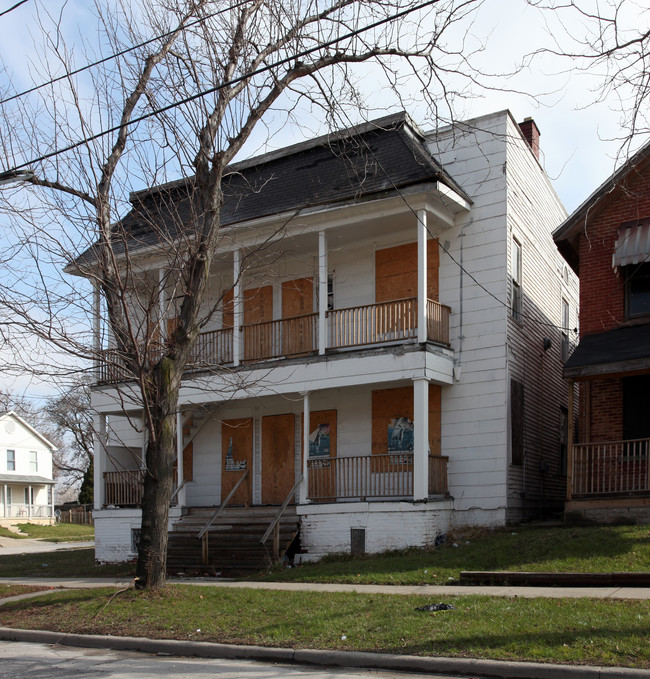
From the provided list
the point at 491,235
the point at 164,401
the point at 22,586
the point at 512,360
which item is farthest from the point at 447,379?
the point at 22,586

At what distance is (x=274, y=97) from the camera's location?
1195cm

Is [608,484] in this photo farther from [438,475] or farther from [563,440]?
[563,440]

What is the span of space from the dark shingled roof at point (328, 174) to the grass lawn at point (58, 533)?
23.6 meters

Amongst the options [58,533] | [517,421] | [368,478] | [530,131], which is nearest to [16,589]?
[368,478]

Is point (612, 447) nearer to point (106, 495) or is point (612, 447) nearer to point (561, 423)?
point (561, 423)

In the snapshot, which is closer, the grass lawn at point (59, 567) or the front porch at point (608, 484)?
the front porch at point (608, 484)

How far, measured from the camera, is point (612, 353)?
15.4 meters

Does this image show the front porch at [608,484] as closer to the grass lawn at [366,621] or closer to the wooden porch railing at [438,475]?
the wooden porch railing at [438,475]

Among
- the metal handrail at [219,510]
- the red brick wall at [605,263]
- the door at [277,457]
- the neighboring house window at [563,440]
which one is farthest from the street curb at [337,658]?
the neighboring house window at [563,440]

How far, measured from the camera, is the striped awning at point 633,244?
16.0 m

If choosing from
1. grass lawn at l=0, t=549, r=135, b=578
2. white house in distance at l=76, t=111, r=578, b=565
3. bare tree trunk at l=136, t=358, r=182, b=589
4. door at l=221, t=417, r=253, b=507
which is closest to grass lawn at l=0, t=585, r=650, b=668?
bare tree trunk at l=136, t=358, r=182, b=589

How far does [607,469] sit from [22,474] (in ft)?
156

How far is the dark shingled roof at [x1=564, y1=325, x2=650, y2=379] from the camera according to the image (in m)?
14.8

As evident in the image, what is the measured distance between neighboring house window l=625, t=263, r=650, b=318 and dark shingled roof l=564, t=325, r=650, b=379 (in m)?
0.45
